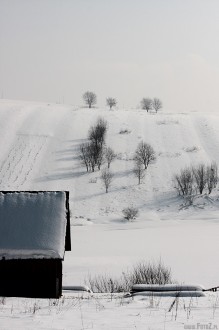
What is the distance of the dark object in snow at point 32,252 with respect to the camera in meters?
15.6

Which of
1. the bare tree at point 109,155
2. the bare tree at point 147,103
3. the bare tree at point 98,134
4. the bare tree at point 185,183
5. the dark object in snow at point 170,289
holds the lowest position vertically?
the bare tree at point 185,183

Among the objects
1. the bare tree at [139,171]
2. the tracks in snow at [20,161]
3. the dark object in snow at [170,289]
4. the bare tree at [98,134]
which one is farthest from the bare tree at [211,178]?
the dark object in snow at [170,289]

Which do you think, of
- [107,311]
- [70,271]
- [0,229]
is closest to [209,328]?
[107,311]

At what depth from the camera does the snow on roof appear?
15562mm

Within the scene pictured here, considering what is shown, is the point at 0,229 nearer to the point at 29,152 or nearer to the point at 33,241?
the point at 33,241

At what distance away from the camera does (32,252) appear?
15523 mm

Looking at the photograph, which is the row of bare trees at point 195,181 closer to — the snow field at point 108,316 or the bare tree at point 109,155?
the bare tree at point 109,155

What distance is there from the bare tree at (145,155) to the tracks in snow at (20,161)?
17614 millimetres

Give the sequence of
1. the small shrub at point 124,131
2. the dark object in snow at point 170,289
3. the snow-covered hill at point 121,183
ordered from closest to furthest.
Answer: the dark object in snow at point 170,289 → the snow-covered hill at point 121,183 → the small shrub at point 124,131

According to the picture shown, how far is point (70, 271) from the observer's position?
24.8 meters

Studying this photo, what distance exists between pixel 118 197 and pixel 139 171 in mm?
7190

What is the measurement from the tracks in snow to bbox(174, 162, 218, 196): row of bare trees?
2373 cm

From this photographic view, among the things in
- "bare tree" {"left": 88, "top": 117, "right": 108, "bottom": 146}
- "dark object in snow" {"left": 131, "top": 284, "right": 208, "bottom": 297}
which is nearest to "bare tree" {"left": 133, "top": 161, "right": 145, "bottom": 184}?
"bare tree" {"left": 88, "top": 117, "right": 108, "bottom": 146}

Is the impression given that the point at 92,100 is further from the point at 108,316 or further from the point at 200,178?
the point at 108,316
